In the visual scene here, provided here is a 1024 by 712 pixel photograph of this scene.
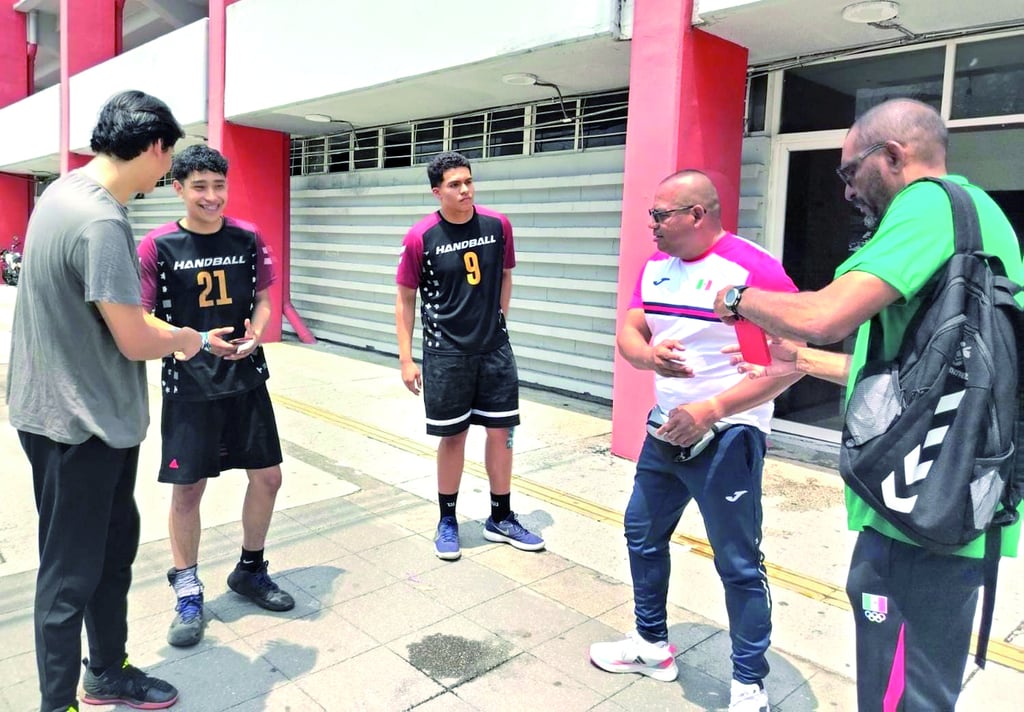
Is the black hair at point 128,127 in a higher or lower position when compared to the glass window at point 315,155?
lower

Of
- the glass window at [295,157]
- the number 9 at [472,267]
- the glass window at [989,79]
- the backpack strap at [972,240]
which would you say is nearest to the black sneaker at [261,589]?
the number 9 at [472,267]

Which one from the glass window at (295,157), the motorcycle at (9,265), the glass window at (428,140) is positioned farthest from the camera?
the motorcycle at (9,265)

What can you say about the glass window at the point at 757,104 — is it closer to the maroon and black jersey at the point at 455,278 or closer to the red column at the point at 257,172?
the maroon and black jersey at the point at 455,278

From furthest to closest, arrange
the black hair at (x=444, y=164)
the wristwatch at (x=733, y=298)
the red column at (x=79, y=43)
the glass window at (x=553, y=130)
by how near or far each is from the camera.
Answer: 1. the red column at (x=79, y=43)
2. the glass window at (x=553, y=130)
3. the black hair at (x=444, y=164)
4. the wristwatch at (x=733, y=298)

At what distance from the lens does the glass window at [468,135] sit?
904 centimetres

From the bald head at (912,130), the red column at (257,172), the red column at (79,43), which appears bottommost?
the bald head at (912,130)

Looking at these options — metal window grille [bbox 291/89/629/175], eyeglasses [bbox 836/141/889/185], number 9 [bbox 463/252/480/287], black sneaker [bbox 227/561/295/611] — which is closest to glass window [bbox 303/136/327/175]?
metal window grille [bbox 291/89/629/175]

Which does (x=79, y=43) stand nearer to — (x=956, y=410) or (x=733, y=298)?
(x=733, y=298)

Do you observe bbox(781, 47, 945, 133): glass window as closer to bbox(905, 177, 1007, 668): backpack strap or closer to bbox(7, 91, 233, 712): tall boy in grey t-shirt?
bbox(905, 177, 1007, 668): backpack strap

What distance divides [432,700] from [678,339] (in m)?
1.49

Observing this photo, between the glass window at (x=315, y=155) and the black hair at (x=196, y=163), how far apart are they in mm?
8613

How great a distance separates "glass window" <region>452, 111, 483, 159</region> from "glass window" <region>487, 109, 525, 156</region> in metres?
0.21

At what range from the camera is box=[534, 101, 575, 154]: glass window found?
7.92 m

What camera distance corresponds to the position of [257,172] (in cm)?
1071
